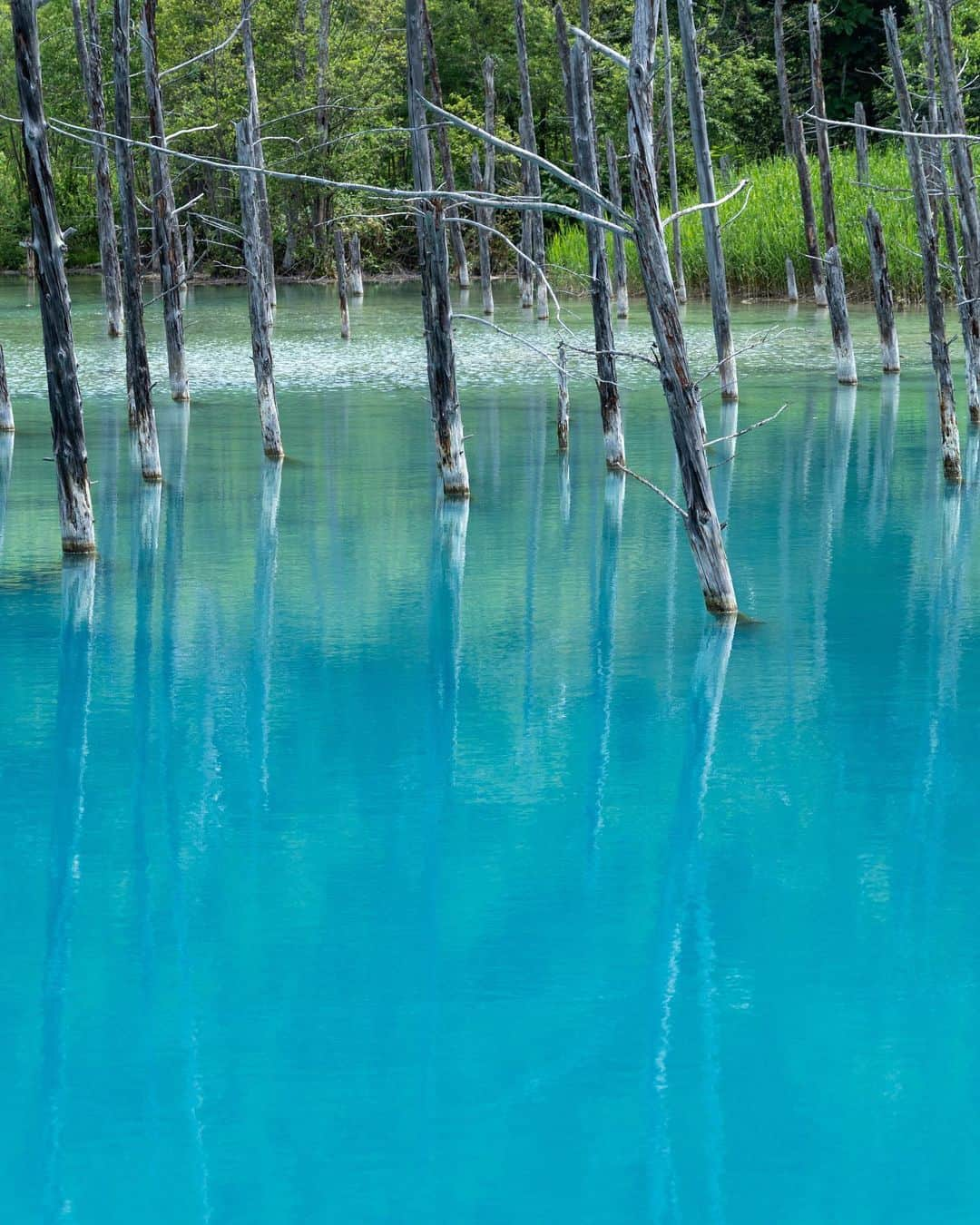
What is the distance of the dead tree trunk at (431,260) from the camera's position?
14.2 meters

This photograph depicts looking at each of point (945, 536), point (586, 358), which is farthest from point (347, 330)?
point (945, 536)

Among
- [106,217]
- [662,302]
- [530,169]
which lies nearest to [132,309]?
[662,302]

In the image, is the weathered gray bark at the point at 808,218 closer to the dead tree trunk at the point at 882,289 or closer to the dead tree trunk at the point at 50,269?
the dead tree trunk at the point at 882,289

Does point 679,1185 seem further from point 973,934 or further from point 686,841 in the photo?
point 686,841

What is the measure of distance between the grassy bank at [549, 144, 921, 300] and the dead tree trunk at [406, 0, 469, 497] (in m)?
19.0

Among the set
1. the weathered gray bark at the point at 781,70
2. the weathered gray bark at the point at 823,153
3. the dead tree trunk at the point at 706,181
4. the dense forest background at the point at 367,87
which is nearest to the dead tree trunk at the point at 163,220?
the dead tree trunk at the point at 706,181

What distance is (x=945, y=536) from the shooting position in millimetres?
14773

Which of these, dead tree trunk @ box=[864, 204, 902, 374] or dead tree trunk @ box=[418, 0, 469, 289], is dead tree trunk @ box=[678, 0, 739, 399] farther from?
dead tree trunk @ box=[418, 0, 469, 289]

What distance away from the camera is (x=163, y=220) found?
20984 millimetres

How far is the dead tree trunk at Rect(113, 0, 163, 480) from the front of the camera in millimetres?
17094

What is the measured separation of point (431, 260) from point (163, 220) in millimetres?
7405

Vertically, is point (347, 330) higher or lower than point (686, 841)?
higher

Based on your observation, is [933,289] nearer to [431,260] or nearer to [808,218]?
[431,260]

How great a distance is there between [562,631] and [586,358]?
1413 centimetres
